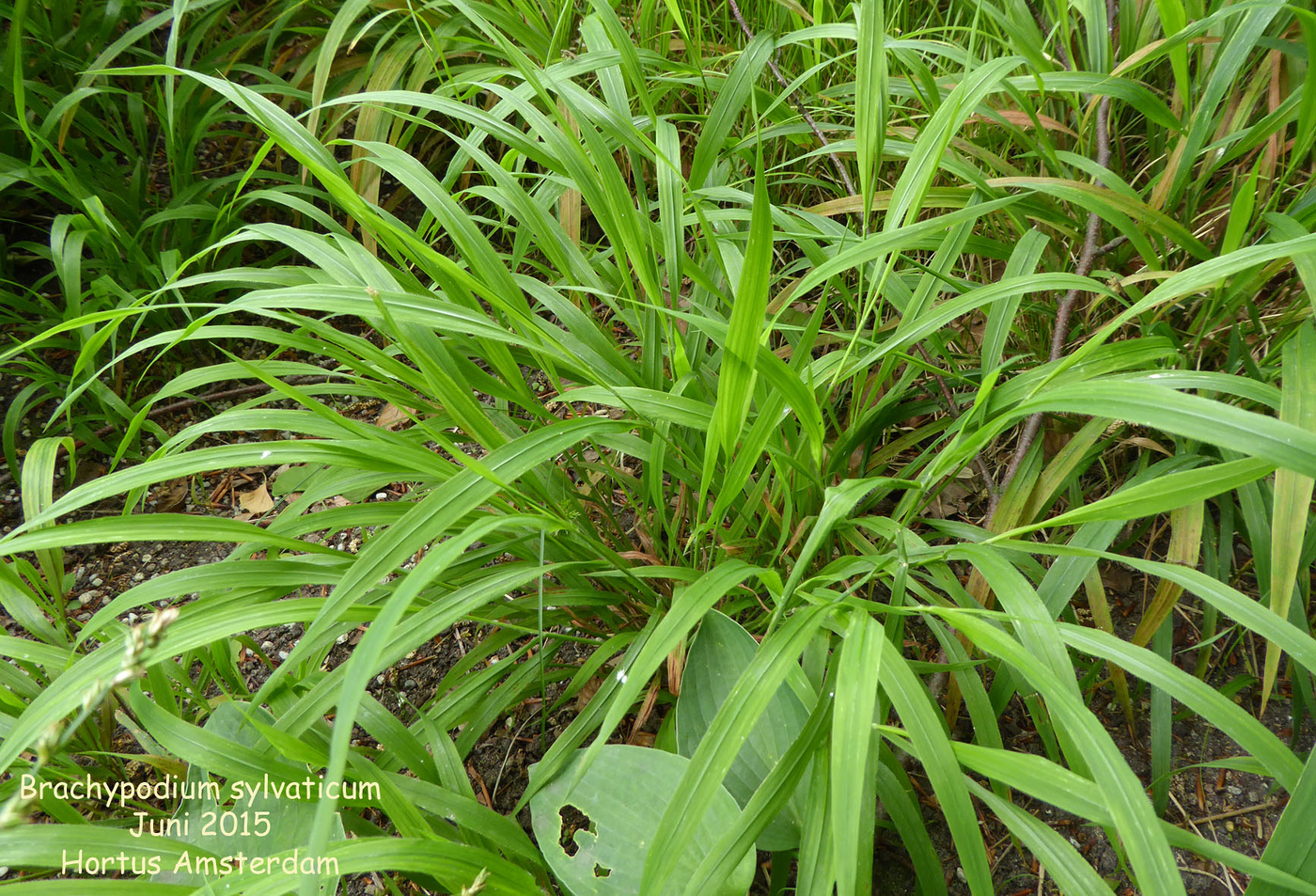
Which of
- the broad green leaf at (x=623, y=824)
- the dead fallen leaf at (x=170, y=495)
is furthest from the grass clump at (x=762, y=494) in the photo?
the dead fallen leaf at (x=170, y=495)

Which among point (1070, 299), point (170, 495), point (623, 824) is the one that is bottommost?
point (623, 824)

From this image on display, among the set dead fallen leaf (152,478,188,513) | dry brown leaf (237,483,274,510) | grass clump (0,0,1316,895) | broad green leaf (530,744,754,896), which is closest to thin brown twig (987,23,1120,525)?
grass clump (0,0,1316,895)

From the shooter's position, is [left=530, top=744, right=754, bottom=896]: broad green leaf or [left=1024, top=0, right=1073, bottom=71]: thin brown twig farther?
[left=1024, top=0, right=1073, bottom=71]: thin brown twig

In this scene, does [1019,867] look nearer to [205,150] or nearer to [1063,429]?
[1063,429]

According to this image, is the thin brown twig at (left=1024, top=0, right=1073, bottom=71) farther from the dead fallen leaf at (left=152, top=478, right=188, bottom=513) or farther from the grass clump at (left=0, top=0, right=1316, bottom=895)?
the dead fallen leaf at (left=152, top=478, right=188, bottom=513)

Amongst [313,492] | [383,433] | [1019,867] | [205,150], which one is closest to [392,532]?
[383,433]

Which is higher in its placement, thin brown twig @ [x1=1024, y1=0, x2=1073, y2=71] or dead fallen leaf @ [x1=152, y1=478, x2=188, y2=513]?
thin brown twig @ [x1=1024, y1=0, x2=1073, y2=71]

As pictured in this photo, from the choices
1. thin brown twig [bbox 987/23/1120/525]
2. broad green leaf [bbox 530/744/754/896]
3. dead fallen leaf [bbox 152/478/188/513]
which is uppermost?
thin brown twig [bbox 987/23/1120/525]

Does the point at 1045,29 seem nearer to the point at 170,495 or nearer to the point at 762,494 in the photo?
the point at 762,494

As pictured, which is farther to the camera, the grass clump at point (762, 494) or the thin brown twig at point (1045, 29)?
the thin brown twig at point (1045, 29)

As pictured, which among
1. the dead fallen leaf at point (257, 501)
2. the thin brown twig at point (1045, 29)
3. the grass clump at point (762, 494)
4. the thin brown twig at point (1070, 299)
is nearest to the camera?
the grass clump at point (762, 494)

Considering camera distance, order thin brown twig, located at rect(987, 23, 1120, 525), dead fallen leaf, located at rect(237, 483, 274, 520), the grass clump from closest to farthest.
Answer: the grass clump, thin brown twig, located at rect(987, 23, 1120, 525), dead fallen leaf, located at rect(237, 483, 274, 520)

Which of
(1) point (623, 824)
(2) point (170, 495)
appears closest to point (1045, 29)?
(1) point (623, 824)

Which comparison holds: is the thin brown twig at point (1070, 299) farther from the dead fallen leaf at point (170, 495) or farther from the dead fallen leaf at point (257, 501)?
the dead fallen leaf at point (170, 495)
